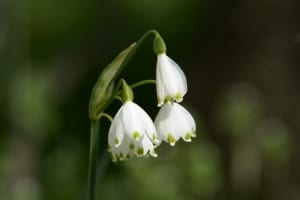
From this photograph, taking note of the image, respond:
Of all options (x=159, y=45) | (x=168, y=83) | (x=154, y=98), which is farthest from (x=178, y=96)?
(x=154, y=98)

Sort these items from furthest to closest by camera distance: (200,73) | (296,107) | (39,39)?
(200,73) → (296,107) → (39,39)

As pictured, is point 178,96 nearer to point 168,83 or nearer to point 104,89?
point 168,83

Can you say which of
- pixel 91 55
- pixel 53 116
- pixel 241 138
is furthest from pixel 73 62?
pixel 241 138

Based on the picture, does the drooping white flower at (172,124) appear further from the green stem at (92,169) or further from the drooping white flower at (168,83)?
the green stem at (92,169)

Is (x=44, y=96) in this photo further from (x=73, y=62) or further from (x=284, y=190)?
(x=284, y=190)

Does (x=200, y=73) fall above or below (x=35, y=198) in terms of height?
above

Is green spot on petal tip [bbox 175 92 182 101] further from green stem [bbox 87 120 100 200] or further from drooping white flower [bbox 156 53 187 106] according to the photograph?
green stem [bbox 87 120 100 200]
